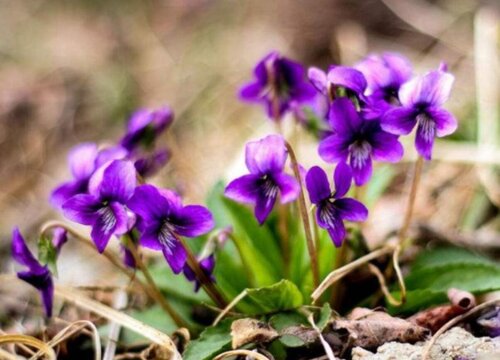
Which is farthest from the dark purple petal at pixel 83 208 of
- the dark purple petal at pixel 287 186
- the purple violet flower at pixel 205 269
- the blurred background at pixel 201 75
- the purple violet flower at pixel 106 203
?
the blurred background at pixel 201 75

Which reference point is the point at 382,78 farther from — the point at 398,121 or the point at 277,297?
the point at 277,297

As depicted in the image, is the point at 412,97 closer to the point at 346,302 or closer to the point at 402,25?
the point at 346,302

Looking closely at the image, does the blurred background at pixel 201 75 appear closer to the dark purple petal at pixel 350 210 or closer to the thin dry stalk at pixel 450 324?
the thin dry stalk at pixel 450 324

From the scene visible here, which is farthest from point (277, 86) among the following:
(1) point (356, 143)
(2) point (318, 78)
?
(1) point (356, 143)

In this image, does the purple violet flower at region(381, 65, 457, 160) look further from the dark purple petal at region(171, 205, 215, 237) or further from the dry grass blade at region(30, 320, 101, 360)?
the dry grass blade at region(30, 320, 101, 360)

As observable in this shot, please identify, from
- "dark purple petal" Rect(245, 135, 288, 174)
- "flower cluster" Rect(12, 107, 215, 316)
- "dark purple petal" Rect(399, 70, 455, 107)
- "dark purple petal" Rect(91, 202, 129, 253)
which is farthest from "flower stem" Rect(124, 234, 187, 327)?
"dark purple petal" Rect(399, 70, 455, 107)

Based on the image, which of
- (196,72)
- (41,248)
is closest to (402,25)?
(196,72)

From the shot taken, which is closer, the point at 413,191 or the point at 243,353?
the point at 243,353

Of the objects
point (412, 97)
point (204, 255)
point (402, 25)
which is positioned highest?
point (412, 97)
